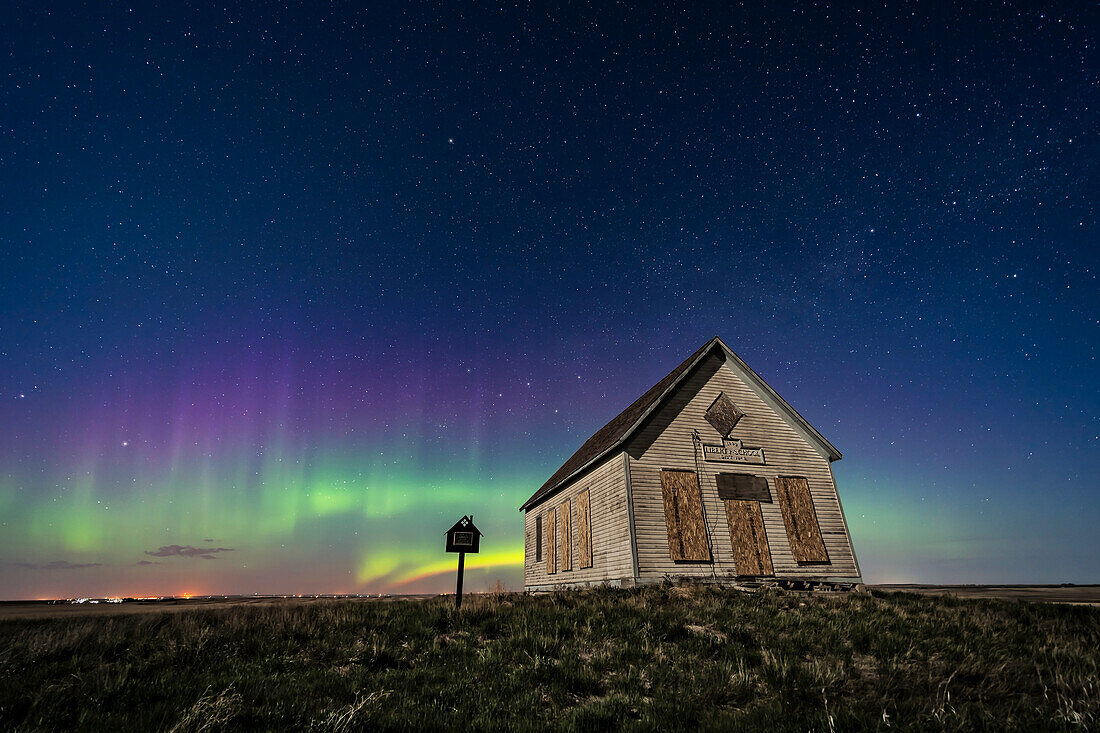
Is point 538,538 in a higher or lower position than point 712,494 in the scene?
lower

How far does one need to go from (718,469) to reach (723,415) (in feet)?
6.98

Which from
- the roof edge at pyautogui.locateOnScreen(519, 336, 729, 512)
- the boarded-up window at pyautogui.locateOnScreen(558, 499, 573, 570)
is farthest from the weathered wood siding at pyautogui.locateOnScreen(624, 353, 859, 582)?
the boarded-up window at pyautogui.locateOnScreen(558, 499, 573, 570)

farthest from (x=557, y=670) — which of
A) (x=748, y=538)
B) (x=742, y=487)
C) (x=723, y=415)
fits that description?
(x=723, y=415)

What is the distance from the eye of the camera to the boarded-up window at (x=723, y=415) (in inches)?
739

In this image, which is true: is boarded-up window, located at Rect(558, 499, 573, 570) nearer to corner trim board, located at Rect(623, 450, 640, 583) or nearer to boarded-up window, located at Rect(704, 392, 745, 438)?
corner trim board, located at Rect(623, 450, 640, 583)

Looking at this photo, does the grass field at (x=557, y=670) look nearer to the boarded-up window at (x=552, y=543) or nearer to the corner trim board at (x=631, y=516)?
the corner trim board at (x=631, y=516)

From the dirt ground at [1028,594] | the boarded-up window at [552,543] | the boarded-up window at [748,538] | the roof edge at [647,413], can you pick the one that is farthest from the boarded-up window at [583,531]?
the dirt ground at [1028,594]

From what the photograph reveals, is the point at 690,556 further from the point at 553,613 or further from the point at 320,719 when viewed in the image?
the point at 320,719

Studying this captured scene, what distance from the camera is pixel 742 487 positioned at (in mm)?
17812

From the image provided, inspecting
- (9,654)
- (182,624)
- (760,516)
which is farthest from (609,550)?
(9,654)

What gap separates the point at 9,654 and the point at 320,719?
22.7ft

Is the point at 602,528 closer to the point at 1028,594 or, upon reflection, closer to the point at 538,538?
the point at 538,538

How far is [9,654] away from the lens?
830cm

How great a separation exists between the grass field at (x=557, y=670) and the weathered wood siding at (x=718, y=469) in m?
4.47
